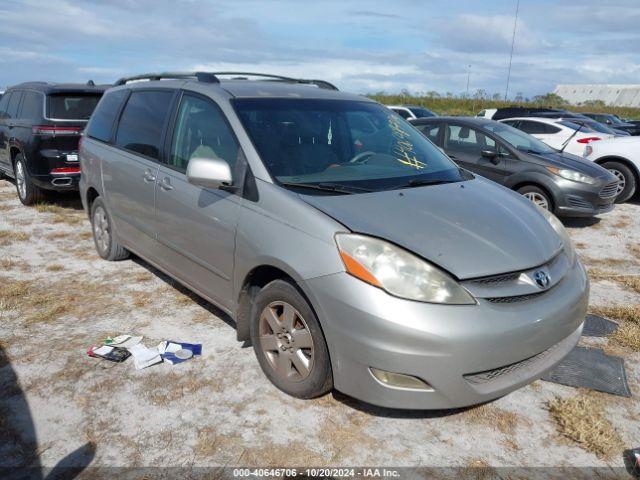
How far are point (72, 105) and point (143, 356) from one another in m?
5.56

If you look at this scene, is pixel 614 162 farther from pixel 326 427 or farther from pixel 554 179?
pixel 326 427

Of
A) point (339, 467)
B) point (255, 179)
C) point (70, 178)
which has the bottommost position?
point (339, 467)

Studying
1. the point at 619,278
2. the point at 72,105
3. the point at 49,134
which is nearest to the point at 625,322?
the point at 619,278

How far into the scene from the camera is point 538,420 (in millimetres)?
2924

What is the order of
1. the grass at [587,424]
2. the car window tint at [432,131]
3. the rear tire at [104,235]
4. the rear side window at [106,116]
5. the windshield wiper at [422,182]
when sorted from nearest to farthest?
the grass at [587,424], the windshield wiper at [422,182], the rear side window at [106,116], the rear tire at [104,235], the car window tint at [432,131]

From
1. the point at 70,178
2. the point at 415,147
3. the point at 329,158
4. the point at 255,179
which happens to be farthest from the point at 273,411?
the point at 70,178

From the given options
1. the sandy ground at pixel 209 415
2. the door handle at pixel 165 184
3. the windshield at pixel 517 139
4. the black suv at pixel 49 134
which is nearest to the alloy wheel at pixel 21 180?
the black suv at pixel 49 134

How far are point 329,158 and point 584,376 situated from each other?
2186 millimetres

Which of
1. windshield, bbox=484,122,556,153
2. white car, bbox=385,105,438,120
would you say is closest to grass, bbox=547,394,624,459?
windshield, bbox=484,122,556,153

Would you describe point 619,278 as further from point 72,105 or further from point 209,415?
point 72,105

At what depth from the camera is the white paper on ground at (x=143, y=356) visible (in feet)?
11.2

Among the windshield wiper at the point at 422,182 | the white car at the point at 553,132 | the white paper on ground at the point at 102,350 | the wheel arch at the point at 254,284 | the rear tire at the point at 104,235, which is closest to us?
the wheel arch at the point at 254,284

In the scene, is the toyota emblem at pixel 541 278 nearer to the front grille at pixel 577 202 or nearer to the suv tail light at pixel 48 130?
the front grille at pixel 577 202

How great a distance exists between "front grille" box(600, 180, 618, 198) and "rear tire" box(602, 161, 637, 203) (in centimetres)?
172
